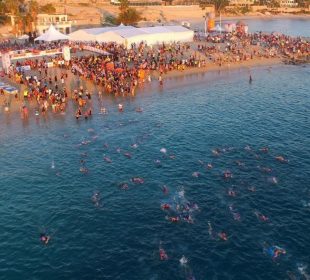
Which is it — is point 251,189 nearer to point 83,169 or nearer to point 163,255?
point 163,255

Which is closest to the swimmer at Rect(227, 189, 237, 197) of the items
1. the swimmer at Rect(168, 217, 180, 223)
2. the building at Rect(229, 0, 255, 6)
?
the swimmer at Rect(168, 217, 180, 223)

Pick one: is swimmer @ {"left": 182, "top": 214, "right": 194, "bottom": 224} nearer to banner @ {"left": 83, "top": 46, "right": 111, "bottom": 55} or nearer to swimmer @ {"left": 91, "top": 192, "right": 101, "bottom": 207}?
swimmer @ {"left": 91, "top": 192, "right": 101, "bottom": 207}

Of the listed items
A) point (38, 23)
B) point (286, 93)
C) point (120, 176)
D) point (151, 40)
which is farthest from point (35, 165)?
point (38, 23)

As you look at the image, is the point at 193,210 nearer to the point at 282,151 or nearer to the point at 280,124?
the point at 282,151

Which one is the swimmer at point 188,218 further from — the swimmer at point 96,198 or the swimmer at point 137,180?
the swimmer at point 96,198

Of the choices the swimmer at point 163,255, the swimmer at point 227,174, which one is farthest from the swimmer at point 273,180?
the swimmer at point 163,255

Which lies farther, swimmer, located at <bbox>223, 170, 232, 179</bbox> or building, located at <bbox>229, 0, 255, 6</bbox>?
building, located at <bbox>229, 0, 255, 6</bbox>
